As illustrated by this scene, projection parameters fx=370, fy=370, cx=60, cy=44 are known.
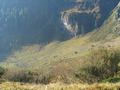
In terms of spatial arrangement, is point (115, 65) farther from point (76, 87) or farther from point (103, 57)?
point (76, 87)

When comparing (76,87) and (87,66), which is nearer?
(76,87)

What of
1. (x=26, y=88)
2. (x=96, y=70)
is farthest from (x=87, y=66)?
(x=26, y=88)

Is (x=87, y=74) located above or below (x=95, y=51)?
below

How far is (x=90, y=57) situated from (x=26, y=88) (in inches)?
3824

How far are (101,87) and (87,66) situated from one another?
3641 inches

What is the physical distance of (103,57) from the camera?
3863 inches

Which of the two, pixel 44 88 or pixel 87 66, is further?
pixel 87 66

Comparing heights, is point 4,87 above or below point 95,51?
below

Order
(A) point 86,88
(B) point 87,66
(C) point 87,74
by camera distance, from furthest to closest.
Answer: (B) point 87,66
(C) point 87,74
(A) point 86,88

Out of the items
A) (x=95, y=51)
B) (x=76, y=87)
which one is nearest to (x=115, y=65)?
(x=95, y=51)

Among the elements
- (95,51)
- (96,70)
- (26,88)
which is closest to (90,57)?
(95,51)

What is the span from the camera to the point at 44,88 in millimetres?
12023

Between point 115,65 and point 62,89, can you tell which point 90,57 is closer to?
point 115,65

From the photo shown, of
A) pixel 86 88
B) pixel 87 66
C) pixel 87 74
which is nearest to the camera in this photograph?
pixel 86 88
